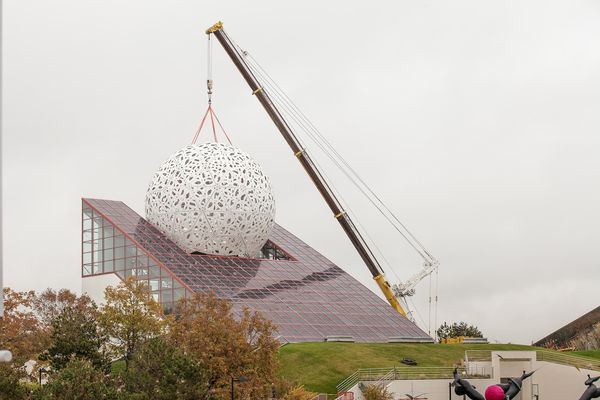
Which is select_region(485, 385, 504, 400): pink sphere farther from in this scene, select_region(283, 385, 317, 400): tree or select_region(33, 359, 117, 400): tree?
select_region(283, 385, 317, 400): tree

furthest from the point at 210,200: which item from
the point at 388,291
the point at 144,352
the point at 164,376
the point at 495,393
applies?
the point at 495,393

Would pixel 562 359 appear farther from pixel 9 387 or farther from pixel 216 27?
pixel 216 27

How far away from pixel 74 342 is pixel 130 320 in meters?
3.22

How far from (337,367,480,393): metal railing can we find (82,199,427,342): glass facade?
7.57 m

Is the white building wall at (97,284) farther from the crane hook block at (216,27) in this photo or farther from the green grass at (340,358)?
the crane hook block at (216,27)

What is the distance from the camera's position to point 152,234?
6712cm

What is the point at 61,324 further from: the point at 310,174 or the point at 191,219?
the point at 310,174

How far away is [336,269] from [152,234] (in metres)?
15.0

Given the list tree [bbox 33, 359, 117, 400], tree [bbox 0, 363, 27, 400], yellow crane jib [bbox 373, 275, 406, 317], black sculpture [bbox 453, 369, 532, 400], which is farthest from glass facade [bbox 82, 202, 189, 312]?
black sculpture [bbox 453, 369, 532, 400]

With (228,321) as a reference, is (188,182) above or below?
above

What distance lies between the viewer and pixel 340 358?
53.8 m

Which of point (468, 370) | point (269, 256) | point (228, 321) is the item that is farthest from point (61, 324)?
point (269, 256)

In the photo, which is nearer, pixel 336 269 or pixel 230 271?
pixel 230 271

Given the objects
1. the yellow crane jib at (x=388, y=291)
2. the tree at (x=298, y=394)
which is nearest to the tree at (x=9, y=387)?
the tree at (x=298, y=394)
